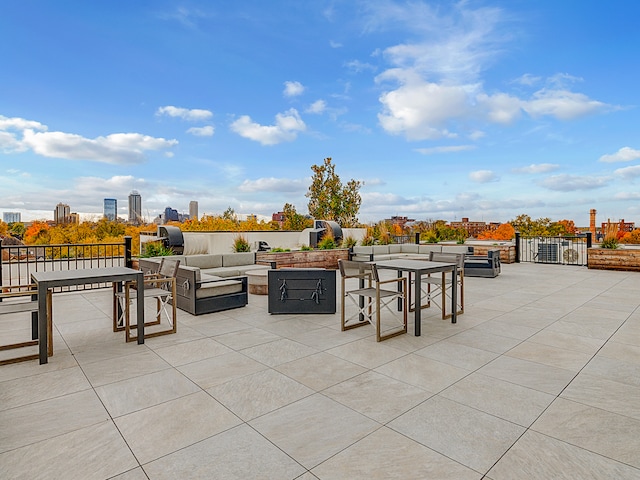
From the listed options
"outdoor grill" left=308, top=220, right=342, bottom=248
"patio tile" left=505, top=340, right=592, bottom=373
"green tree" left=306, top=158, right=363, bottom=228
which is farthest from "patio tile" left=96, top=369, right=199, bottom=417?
"green tree" left=306, top=158, right=363, bottom=228

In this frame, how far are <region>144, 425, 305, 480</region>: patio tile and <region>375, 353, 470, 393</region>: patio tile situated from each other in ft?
4.22

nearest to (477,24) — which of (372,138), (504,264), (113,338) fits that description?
(372,138)

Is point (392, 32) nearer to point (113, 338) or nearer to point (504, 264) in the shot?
point (504, 264)

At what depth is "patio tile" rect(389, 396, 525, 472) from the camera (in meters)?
1.78

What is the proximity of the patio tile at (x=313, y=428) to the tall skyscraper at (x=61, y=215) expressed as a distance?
16.3 meters

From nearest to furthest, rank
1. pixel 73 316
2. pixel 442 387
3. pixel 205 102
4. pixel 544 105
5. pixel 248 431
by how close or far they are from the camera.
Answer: pixel 248 431 < pixel 442 387 < pixel 73 316 < pixel 544 105 < pixel 205 102

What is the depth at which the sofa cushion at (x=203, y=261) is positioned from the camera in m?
7.11

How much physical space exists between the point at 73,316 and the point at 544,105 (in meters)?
13.4

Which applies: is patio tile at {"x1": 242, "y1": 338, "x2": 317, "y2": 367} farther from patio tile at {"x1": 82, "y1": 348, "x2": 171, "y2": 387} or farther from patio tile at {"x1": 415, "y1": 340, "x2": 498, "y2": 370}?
patio tile at {"x1": 415, "y1": 340, "x2": 498, "y2": 370}

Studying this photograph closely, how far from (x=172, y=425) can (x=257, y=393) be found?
0.61 m

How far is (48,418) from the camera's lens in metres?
2.17

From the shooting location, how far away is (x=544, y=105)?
1102 centimetres

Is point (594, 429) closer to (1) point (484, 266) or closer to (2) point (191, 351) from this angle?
(2) point (191, 351)

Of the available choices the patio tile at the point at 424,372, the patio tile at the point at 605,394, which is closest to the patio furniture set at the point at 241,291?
the patio tile at the point at 424,372
